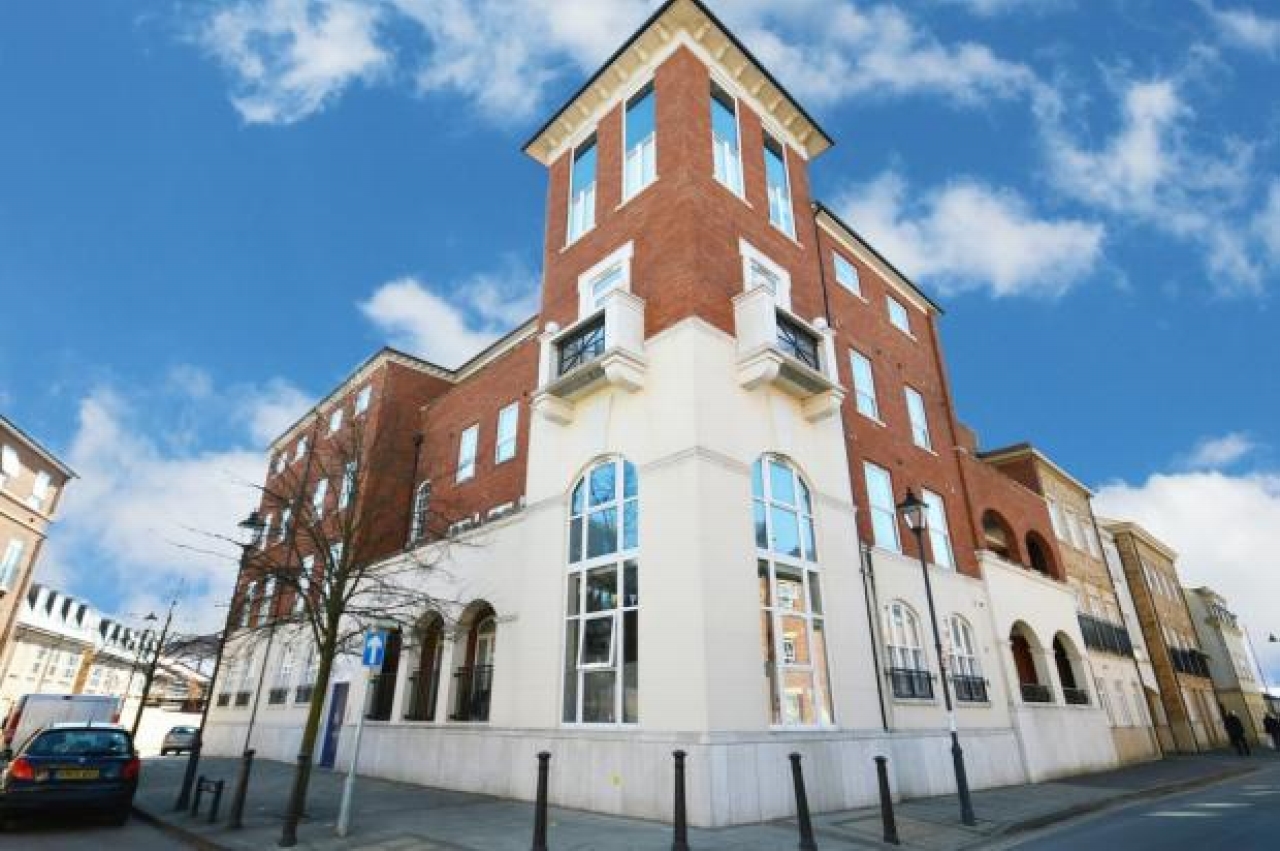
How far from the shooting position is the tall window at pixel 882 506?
53.9ft

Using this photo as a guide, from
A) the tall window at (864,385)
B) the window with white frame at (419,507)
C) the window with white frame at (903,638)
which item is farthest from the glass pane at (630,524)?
the window with white frame at (419,507)

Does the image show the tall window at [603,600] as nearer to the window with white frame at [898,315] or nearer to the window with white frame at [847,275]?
the window with white frame at [847,275]

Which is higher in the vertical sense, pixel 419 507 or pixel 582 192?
pixel 582 192

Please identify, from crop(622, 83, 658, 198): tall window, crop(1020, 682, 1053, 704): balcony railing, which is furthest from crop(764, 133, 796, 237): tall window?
crop(1020, 682, 1053, 704): balcony railing

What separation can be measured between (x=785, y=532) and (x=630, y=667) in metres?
3.90

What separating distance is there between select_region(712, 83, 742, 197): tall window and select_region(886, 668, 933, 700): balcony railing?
11485mm

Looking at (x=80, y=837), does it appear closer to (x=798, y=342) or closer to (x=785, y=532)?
(x=785, y=532)

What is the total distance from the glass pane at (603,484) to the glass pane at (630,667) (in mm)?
2370

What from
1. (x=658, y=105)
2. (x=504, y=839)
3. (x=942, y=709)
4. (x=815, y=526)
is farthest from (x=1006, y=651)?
(x=658, y=105)

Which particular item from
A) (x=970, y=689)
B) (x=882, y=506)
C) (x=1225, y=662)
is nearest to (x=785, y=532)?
(x=882, y=506)

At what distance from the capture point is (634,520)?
39.4 ft

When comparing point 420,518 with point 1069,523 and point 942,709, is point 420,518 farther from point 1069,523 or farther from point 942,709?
point 1069,523

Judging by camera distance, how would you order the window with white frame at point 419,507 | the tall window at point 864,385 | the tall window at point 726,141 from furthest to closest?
the window with white frame at point 419,507 < the tall window at point 864,385 < the tall window at point 726,141

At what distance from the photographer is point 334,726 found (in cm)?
→ 1917
